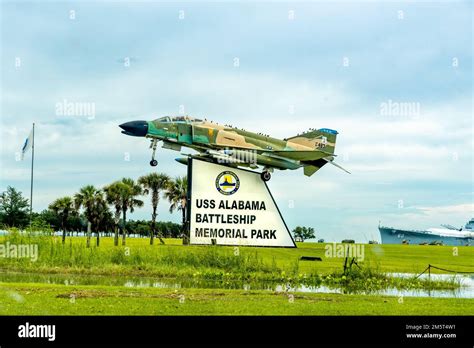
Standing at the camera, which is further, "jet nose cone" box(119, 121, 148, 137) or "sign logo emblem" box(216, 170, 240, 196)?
"jet nose cone" box(119, 121, 148, 137)

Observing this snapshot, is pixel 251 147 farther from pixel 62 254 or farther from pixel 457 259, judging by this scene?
pixel 457 259

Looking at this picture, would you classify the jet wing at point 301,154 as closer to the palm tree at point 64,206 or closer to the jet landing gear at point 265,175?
the jet landing gear at point 265,175

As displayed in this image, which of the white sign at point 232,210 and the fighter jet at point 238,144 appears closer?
the white sign at point 232,210

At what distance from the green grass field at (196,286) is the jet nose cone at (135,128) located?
6.28m

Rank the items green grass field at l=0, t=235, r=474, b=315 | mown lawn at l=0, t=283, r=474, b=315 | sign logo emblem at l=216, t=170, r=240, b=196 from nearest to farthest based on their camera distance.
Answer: mown lawn at l=0, t=283, r=474, b=315 → green grass field at l=0, t=235, r=474, b=315 → sign logo emblem at l=216, t=170, r=240, b=196

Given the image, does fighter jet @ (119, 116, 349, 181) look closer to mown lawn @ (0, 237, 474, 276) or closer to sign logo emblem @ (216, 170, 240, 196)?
sign logo emblem @ (216, 170, 240, 196)

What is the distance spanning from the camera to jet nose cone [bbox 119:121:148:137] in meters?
28.9

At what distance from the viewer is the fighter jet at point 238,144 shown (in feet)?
95.6

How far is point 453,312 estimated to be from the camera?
18.2 meters

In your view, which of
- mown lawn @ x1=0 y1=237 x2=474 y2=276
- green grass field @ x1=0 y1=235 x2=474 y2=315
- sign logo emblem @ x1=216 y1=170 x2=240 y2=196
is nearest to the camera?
green grass field @ x1=0 y1=235 x2=474 y2=315

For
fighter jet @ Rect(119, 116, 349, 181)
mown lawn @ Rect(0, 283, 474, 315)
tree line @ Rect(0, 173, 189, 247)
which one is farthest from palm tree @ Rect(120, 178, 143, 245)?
mown lawn @ Rect(0, 283, 474, 315)

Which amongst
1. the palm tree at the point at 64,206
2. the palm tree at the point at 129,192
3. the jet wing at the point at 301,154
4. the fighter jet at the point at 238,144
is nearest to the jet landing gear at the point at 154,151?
the fighter jet at the point at 238,144
